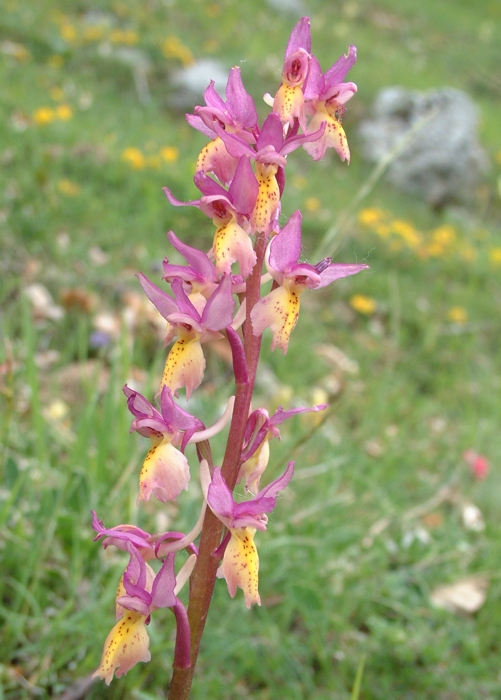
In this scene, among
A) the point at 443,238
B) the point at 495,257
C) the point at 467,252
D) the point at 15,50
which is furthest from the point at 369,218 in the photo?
the point at 15,50

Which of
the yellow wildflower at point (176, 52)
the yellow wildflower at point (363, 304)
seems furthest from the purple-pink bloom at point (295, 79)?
the yellow wildflower at point (176, 52)

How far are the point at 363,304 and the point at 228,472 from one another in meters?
3.18

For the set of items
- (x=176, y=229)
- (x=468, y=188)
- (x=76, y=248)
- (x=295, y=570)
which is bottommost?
(x=295, y=570)

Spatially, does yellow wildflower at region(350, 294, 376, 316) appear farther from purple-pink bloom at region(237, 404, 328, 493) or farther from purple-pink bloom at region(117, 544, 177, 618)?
purple-pink bloom at region(117, 544, 177, 618)

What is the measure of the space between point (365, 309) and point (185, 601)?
2.69 metres

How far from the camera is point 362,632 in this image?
1939mm

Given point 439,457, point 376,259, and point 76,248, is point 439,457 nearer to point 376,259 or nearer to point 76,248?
point 76,248

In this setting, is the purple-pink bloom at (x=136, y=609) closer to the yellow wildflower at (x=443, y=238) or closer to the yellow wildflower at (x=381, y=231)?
the yellow wildflower at (x=381, y=231)

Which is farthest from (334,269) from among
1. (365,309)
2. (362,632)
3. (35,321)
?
(365,309)

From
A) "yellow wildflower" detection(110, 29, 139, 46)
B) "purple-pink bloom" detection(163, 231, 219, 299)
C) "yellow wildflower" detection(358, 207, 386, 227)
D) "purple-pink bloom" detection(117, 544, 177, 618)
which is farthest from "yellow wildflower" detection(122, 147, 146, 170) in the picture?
"purple-pink bloom" detection(117, 544, 177, 618)

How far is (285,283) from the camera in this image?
99 centimetres

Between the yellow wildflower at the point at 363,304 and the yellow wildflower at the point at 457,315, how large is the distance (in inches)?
20.5

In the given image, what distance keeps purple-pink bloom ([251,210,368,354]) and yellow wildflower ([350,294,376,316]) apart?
3.10 meters

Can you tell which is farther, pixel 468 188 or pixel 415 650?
pixel 468 188
